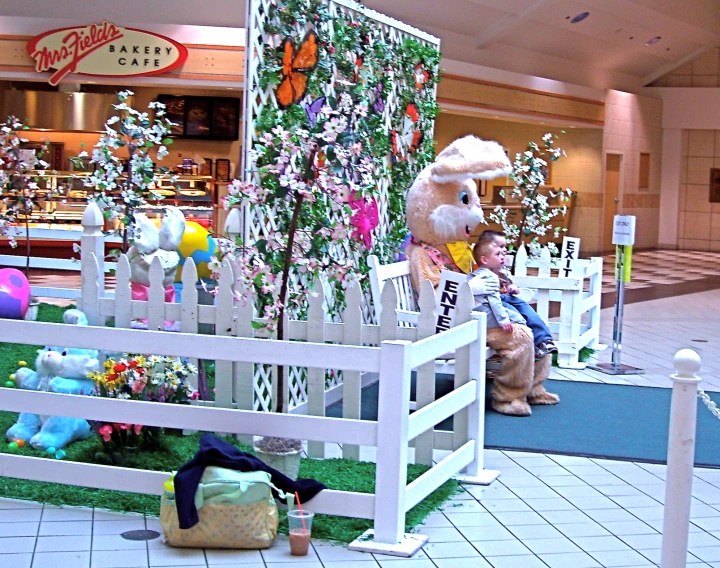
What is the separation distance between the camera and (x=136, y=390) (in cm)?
502

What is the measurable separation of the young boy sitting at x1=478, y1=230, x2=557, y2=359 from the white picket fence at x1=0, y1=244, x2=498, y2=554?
71.5 inches

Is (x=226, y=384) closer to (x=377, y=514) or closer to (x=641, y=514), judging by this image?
(x=377, y=514)

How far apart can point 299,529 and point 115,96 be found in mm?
11650

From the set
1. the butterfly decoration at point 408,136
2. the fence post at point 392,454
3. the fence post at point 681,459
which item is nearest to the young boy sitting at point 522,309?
the butterfly decoration at point 408,136

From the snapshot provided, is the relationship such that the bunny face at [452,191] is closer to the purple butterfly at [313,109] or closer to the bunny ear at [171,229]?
the purple butterfly at [313,109]

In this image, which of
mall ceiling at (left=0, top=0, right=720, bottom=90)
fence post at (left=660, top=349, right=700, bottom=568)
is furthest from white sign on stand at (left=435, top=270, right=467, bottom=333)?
mall ceiling at (left=0, top=0, right=720, bottom=90)

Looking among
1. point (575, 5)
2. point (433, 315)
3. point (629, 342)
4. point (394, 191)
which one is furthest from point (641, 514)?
point (575, 5)

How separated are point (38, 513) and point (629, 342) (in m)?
6.70

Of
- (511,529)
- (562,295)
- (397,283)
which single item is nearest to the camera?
(511,529)

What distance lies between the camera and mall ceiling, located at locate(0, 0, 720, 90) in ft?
44.0

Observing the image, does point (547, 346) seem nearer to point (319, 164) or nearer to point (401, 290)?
point (401, 290)

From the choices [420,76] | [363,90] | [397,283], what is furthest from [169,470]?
[420,76]

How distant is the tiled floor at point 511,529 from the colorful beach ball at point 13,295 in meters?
4.31

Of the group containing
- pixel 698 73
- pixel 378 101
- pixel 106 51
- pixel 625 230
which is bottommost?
pixel 625 230
